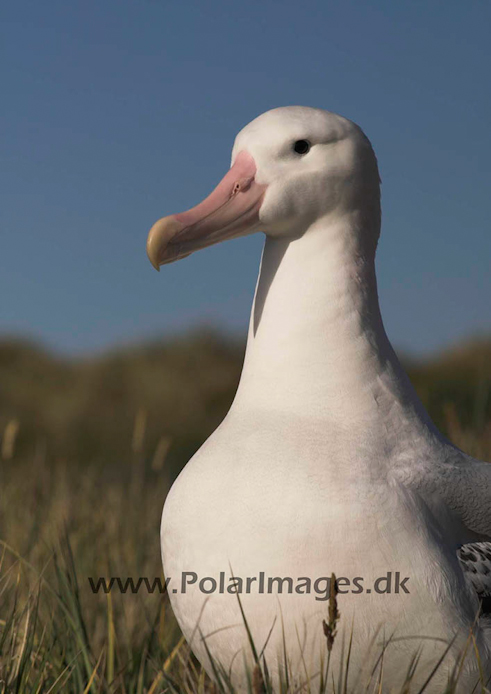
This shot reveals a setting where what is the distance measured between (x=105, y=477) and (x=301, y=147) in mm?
6774

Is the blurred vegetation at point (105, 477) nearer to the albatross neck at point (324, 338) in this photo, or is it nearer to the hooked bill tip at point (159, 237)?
the albatross neck at point (324, 338)

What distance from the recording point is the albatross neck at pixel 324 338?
2398 millimetres

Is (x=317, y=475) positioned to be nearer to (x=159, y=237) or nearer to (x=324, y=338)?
(x=324, y=338)

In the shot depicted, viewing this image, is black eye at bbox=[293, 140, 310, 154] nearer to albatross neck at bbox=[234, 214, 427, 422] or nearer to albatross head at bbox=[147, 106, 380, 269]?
albatross head at bbox=[147, 106, 380, 269]

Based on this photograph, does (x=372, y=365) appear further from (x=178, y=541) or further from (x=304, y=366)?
(x=178, y=541)

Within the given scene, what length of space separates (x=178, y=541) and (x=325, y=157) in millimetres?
1201

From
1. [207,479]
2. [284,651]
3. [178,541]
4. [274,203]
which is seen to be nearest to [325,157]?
[274,203]

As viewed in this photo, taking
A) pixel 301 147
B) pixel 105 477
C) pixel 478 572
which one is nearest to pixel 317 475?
pixel 478 572

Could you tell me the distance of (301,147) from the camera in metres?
2.56

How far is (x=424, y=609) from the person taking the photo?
7.17 ft

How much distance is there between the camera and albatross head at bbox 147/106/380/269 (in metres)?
2.50

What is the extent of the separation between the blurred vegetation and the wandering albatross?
0.32m

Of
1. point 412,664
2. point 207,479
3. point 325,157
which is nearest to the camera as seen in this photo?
point 412,664

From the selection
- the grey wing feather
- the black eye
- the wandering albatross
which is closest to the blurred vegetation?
the wandering albatross
